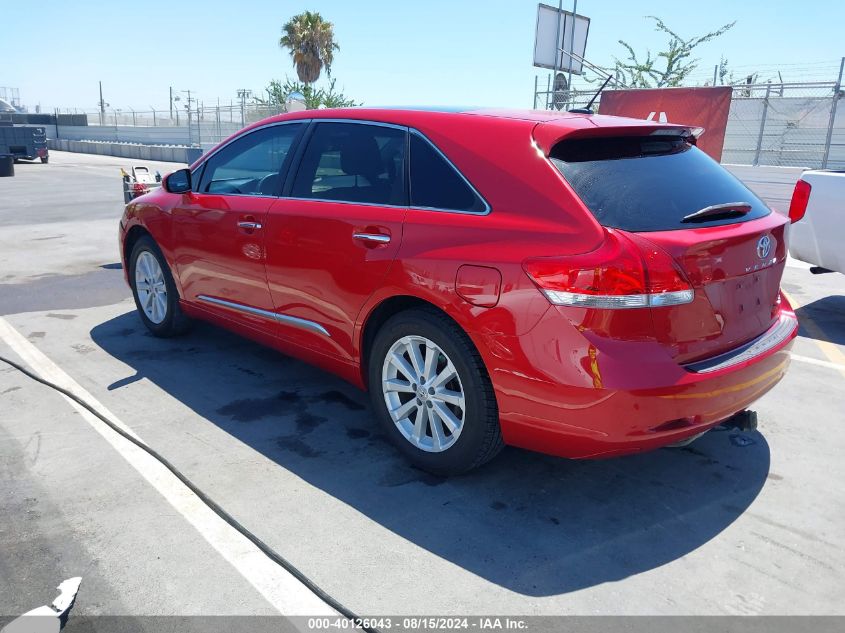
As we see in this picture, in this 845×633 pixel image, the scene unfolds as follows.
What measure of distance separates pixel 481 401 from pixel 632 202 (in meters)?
1.07

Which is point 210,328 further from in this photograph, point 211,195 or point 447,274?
point 447,274

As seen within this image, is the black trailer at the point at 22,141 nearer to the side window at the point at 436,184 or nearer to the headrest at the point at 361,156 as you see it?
the headrest at the point at 361,156

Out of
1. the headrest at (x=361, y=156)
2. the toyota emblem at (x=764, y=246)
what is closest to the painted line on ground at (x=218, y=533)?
the headrest at (x=361, y=156)

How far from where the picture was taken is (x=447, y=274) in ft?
10.2

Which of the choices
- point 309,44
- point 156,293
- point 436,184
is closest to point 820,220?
point 436,184

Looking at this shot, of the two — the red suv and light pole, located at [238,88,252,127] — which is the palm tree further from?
the red suv

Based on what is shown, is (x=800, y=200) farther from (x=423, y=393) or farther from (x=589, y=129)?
(x=423, y=393)

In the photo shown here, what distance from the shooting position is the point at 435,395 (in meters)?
3.31

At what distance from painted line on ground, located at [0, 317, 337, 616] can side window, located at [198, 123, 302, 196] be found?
Result: 1588 millimetres

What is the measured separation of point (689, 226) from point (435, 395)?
1351 millimetres

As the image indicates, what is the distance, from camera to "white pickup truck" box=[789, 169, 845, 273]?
6.21m

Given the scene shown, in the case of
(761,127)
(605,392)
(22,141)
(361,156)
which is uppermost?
(761,127)

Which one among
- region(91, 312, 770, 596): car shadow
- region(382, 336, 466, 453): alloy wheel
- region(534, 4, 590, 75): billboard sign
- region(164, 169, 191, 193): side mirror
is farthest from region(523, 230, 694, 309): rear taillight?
region(534, 4, 590, 75): billboard sign

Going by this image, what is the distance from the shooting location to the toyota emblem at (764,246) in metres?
3.15
